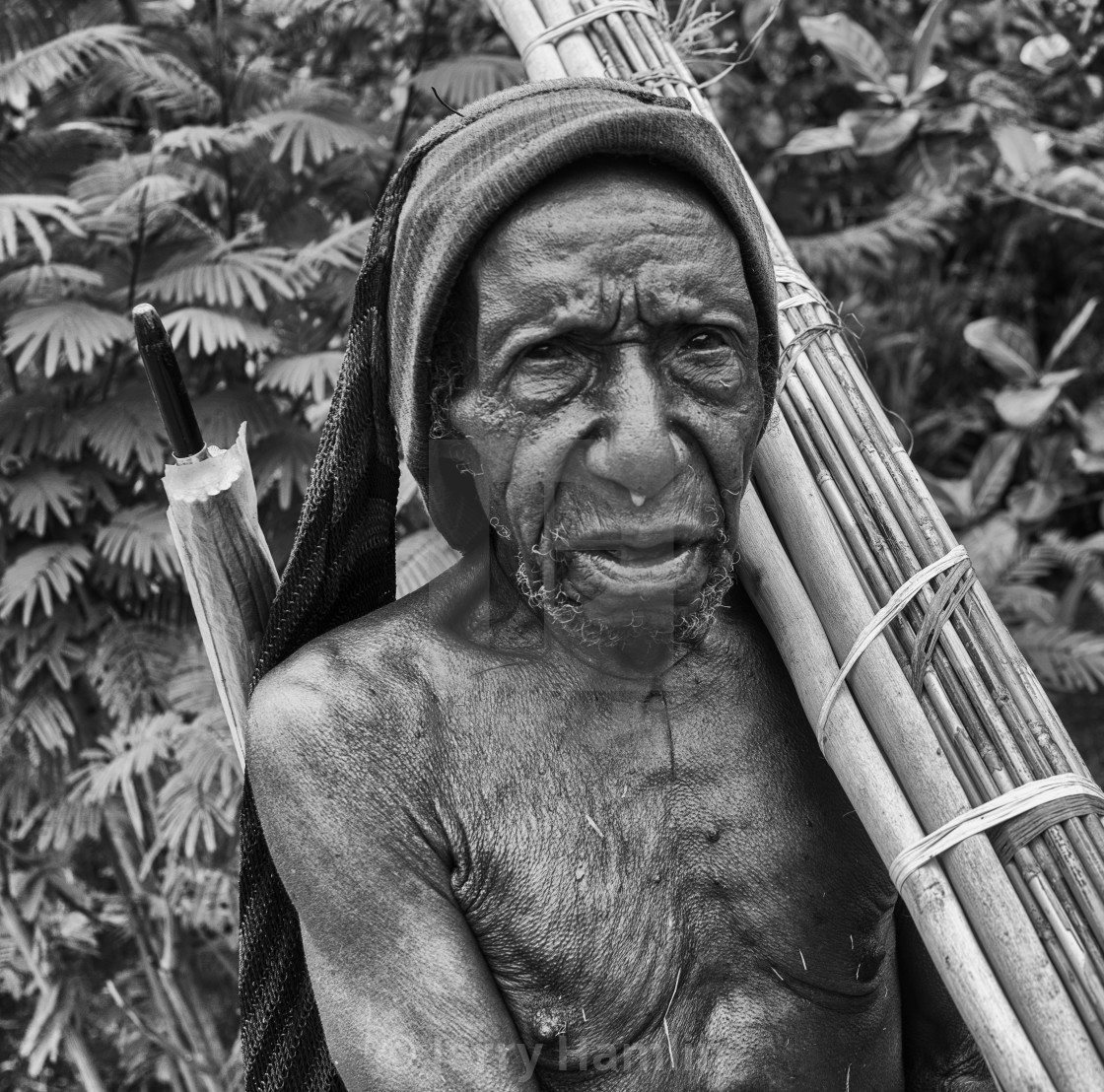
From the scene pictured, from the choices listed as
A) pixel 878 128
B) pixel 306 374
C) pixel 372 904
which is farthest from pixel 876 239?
pixel 372 904

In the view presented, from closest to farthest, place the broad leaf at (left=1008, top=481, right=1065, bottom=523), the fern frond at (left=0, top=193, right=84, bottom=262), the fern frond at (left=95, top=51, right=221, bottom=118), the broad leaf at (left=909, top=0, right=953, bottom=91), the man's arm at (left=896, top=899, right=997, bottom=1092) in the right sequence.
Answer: the man's arm at (left=896, top=899, right=997, bottom=1092) < the fern frond at (left=0, top=193, right=84, bottom=262) < the fern frond at (left=95, top=51, right=221, bottom=118) < the broad leaf at (left=909, top=0, right=953, bottom=91) < the broad leaf at (left=1008, top=481, right=1065, bottom=523)

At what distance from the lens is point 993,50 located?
509 cm

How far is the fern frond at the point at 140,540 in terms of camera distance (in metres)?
2.96

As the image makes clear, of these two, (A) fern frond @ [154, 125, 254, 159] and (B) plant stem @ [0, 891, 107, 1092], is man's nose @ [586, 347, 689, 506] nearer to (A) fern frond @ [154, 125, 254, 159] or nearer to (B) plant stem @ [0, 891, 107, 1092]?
(A) fern frond @ [154, 125, 254, 159]

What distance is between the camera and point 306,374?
2.96m

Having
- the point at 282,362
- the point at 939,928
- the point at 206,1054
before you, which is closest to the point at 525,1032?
the point at 939,928

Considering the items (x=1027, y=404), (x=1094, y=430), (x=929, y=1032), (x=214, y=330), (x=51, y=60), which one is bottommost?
→ (x=1094, y=430)

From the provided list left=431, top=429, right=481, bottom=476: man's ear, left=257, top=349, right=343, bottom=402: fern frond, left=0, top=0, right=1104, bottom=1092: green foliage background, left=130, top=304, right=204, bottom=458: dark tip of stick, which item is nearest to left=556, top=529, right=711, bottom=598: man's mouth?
left=431, top=429, right=481, bottom=476: man's ear

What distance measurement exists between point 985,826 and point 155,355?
895 mm

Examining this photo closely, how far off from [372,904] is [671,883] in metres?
0.30

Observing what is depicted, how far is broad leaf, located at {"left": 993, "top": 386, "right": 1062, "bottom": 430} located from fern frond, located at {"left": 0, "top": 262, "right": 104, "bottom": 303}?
7.45ft

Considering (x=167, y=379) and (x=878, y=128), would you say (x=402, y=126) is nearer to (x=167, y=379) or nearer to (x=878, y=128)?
(x=878, y=128)

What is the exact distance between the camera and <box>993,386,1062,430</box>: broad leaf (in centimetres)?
391

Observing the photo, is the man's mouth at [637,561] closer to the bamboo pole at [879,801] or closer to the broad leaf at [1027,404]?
the bamboo pole at [879,801]
